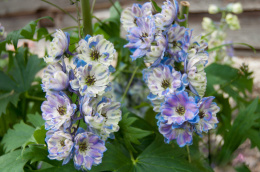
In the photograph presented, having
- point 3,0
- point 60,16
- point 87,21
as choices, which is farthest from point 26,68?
point 3,0

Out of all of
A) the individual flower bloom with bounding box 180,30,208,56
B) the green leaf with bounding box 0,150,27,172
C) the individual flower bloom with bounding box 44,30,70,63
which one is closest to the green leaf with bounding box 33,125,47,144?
the green leaf with bounding box 0,150,27,172

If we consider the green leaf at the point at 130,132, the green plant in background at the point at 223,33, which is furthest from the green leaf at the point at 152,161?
the green plant in background at the point at 223,33

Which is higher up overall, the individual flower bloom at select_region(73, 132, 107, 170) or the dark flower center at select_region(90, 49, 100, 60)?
the dark flower center at select_region(90, 49, 100, 60)

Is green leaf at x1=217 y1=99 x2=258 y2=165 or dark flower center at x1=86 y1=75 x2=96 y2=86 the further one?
green leaf at x1=217 y1=99 x2=258 y2=165

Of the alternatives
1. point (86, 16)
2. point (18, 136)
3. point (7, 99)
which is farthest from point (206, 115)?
point (7, 99)

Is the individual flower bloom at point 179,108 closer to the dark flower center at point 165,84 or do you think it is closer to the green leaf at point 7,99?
the dark flower center at point 165,84

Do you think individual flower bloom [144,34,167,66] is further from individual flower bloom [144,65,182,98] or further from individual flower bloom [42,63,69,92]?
individual flower bloom [42,63,69,92]
